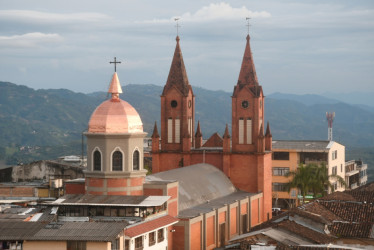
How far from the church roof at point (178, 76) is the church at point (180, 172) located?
3.8 inches

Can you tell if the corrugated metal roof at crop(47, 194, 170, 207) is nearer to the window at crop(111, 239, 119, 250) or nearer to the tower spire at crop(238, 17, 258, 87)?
the window at crop(111, 239, 119, 250)

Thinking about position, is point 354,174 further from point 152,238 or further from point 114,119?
point 152,238

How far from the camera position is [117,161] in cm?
5162

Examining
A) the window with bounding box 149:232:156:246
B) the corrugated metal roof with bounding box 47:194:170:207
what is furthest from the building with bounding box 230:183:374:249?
the corrugated metal roof with bounding box 47:194:170:207

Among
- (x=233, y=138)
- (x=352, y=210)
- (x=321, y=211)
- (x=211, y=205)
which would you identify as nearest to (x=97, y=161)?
(x=211, y=205)

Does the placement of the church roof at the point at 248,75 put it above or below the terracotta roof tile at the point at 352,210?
above

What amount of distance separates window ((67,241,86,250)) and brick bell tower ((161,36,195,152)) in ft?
116

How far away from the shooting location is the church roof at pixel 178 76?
243 feet

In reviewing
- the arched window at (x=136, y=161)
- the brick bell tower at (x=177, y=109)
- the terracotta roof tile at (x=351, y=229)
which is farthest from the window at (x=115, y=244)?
the brick bell tower at (x=177, y=109)

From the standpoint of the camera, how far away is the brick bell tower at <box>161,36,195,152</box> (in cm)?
7388

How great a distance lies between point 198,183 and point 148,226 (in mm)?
21318

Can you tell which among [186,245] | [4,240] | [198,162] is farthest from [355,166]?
[4,240]

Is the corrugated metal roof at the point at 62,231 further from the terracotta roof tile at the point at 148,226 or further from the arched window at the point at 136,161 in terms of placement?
the arched window at the point at 136,161

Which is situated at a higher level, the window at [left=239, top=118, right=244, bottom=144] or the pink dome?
the pink dome
